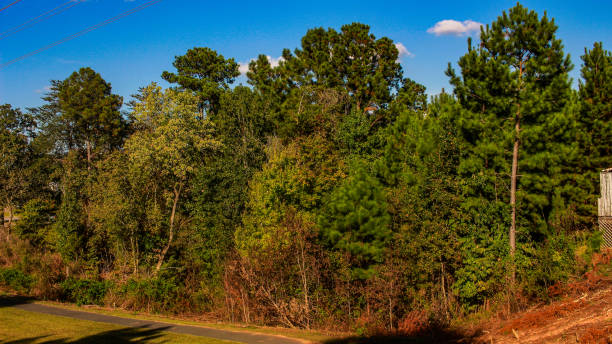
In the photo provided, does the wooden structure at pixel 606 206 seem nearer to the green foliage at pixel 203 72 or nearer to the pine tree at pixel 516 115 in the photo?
the pine tree at pixel 516 115

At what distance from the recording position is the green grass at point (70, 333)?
15.8 m

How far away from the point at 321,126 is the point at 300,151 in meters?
4.04

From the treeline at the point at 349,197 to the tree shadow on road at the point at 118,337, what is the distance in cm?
556

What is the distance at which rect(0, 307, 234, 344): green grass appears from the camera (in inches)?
621

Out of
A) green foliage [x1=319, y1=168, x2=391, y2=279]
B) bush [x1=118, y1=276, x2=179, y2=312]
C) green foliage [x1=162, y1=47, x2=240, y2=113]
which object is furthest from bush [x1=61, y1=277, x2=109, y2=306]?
green foliage [x1=162, y1=47, x2=240, y2=113]

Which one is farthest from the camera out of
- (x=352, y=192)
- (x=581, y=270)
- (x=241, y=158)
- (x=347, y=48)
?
(x=347, y=48)

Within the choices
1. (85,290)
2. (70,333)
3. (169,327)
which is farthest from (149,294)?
(70,333)

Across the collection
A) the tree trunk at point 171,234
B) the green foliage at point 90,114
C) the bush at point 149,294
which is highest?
the green foliage at point 90,114

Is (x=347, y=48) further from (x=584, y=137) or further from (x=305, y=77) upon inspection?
(x=584, y=137)

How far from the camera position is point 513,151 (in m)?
21.8

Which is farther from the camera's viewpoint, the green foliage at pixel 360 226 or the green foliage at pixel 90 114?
the green foliage at pixel 90 114

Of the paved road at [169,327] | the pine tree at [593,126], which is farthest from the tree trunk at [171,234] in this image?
the pine tree at [593,126]

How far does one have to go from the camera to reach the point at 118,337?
16.4 meters

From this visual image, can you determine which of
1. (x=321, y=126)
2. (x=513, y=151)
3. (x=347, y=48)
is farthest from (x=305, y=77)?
(x=513, y=151)
